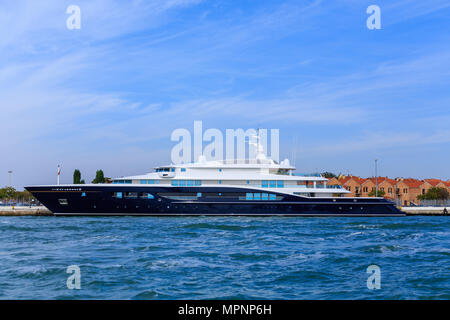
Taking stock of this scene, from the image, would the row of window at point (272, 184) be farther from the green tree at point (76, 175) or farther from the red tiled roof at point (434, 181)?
the red tiled roof at point (434, 181)

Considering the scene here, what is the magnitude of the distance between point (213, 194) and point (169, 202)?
4343 millimetres

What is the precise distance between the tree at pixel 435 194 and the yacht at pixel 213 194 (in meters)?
40.0

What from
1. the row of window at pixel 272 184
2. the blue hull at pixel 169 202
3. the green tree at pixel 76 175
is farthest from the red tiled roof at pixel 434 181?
the green tree at pixel 76 175

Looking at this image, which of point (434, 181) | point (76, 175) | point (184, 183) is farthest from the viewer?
point (434, 181)

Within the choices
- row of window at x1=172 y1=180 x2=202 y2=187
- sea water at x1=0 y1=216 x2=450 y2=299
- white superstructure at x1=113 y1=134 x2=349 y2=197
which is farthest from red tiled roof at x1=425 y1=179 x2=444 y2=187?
sea water at x1=0 y1=216 x2=450 y2=299

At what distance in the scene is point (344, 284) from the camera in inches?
492

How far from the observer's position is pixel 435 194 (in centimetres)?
7975

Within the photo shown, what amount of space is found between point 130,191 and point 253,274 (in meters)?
28.5

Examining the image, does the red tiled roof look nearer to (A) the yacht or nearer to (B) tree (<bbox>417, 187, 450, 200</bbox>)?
(B) tree (<bbox>417, 187, 450, 200</bbox>)

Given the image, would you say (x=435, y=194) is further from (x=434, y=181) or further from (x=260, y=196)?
(x=260, y=196)

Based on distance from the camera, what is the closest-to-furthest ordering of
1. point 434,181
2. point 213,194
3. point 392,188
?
point 213,194, point 392,188, point 434,181

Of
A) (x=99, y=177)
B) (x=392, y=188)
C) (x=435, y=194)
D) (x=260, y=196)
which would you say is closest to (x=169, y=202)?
(x=260, y=196)
